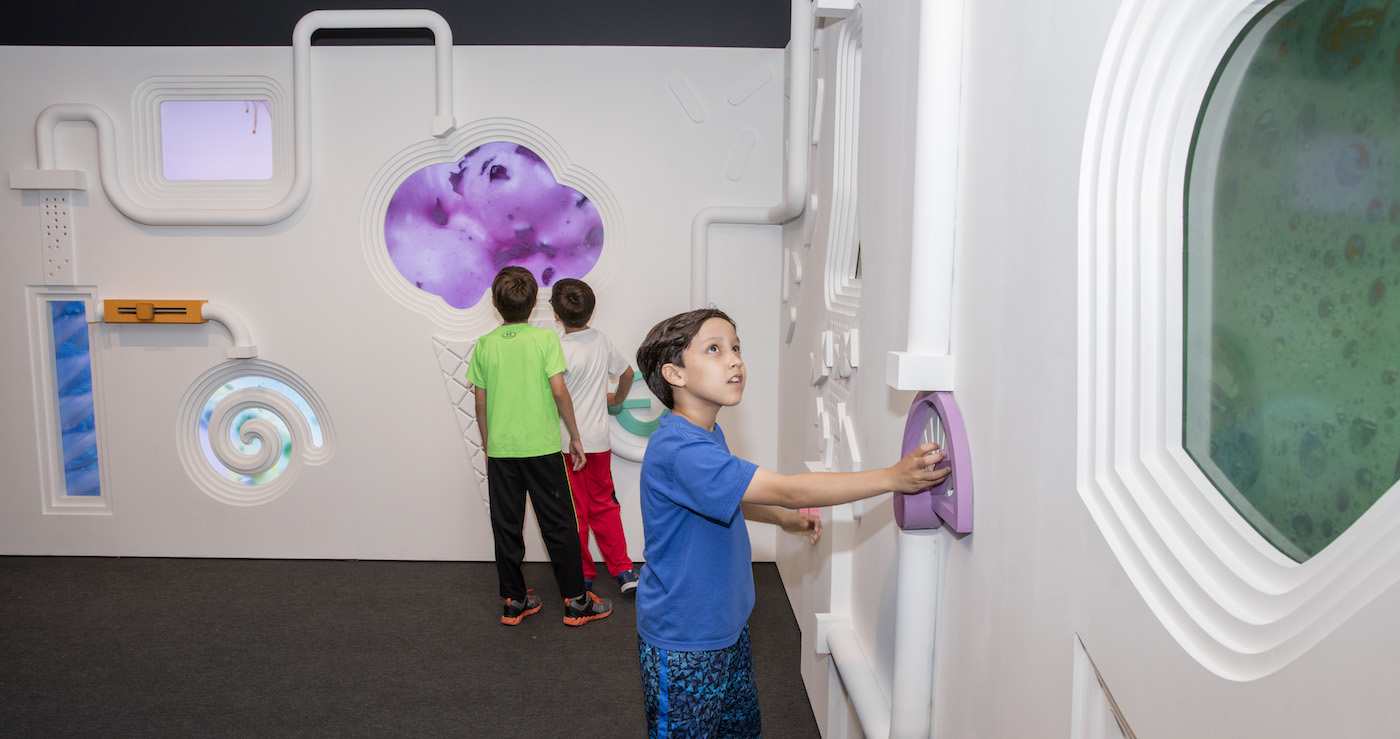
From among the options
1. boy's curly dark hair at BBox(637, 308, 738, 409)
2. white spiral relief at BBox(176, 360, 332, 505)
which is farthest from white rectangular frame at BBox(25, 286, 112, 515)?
boy's curly dark hair at BBox(637, 308, 738, 409)

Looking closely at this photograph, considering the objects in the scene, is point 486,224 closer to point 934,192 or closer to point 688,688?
point 688,688

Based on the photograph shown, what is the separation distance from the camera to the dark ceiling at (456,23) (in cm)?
361

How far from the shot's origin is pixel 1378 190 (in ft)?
1.77

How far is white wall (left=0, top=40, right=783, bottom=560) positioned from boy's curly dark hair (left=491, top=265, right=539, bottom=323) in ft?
2.30

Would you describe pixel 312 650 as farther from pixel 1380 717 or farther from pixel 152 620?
pixel 1380 717

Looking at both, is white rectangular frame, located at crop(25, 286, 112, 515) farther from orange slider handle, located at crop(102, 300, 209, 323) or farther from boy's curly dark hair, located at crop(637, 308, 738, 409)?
boy's curly dark hair, located at crop(637, 308, 738, 409)

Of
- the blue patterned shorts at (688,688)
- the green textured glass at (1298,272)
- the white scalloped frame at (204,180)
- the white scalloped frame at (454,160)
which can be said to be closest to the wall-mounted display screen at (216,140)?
the white scalloped frame at (204,180)

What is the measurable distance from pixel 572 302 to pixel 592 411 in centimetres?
44

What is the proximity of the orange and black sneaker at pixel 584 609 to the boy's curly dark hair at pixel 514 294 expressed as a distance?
1.05 m

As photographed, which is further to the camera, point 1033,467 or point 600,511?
point 600,511

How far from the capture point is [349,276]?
3.69 m

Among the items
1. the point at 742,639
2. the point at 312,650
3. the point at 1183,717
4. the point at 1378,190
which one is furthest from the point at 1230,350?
the point at 312,650

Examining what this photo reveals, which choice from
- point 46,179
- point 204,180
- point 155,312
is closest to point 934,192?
point 204,180

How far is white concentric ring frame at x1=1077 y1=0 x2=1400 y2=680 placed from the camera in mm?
646
